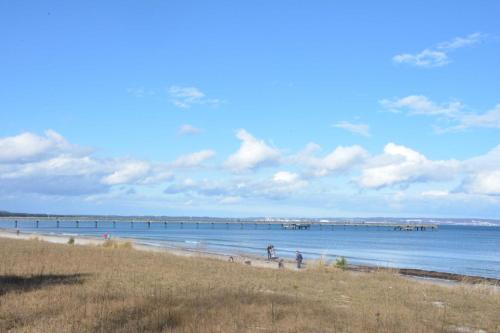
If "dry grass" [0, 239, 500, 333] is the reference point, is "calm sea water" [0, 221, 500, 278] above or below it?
below

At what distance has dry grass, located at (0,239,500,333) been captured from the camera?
8.78 meters

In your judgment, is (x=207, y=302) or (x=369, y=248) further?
(x=369, y=248)

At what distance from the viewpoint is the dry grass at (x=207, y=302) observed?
8.78 meters

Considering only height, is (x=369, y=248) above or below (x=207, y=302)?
below

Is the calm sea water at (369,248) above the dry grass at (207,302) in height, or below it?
below

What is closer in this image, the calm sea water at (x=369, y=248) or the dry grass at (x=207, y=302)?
the dry grass at (x=207, y=302)

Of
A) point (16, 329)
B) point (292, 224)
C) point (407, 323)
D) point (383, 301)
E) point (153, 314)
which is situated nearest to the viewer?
point (16, 329)

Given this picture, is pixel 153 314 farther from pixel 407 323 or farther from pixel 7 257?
pixel 7 257

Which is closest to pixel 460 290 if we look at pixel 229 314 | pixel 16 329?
pixel 229 314

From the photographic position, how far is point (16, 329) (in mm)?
8219

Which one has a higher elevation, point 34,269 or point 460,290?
point 34,269

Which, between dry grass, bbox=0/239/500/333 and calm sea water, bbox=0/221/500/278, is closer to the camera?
dry grass, bbox=0/239/500/333

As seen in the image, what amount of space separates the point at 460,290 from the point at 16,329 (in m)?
14.9

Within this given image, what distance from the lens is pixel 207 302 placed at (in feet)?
35.1
